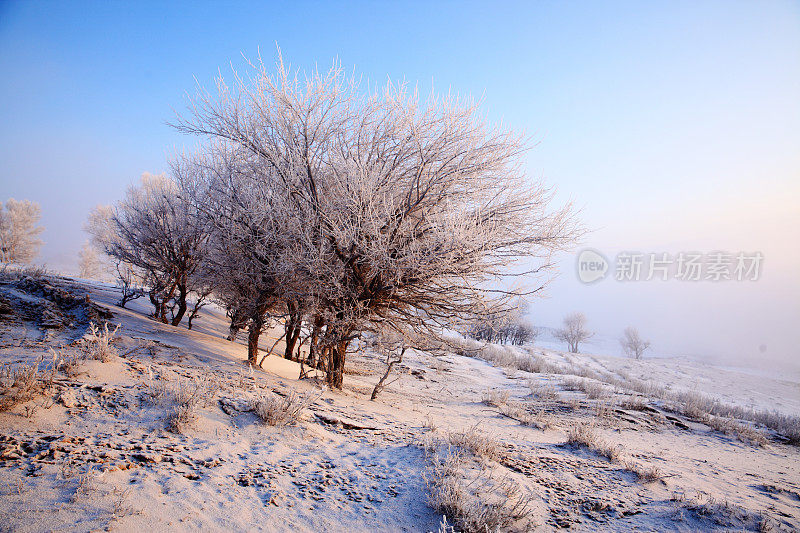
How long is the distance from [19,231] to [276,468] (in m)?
47.4

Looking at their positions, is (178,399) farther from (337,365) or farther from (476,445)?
(337,365)

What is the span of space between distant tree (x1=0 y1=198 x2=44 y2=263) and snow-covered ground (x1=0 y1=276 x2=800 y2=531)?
39927 mm

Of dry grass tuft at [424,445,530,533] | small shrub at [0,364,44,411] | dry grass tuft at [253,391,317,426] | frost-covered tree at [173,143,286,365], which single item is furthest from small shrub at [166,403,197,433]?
frost-covered tree at [173,143,286,365]

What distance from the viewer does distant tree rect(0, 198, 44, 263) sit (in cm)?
3288

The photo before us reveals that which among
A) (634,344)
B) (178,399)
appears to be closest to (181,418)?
(178,399)

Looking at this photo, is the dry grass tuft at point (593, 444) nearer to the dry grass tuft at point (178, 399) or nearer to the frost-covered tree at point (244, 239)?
the dry grass tuft at point (178, 399)

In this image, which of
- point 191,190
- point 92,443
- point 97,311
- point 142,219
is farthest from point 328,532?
point 142,219

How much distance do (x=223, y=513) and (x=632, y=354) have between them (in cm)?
6438

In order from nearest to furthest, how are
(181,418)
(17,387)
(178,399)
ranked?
(17,387)
(181,418)
(178,399)

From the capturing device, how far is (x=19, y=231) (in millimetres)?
34469

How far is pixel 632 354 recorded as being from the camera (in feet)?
178

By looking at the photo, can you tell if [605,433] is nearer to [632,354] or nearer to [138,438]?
[138,438]

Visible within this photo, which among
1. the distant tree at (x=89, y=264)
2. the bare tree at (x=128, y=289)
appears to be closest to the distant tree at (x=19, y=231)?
the distant tree at (x=89, y=264)

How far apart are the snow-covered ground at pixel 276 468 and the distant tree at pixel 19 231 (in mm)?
39927
